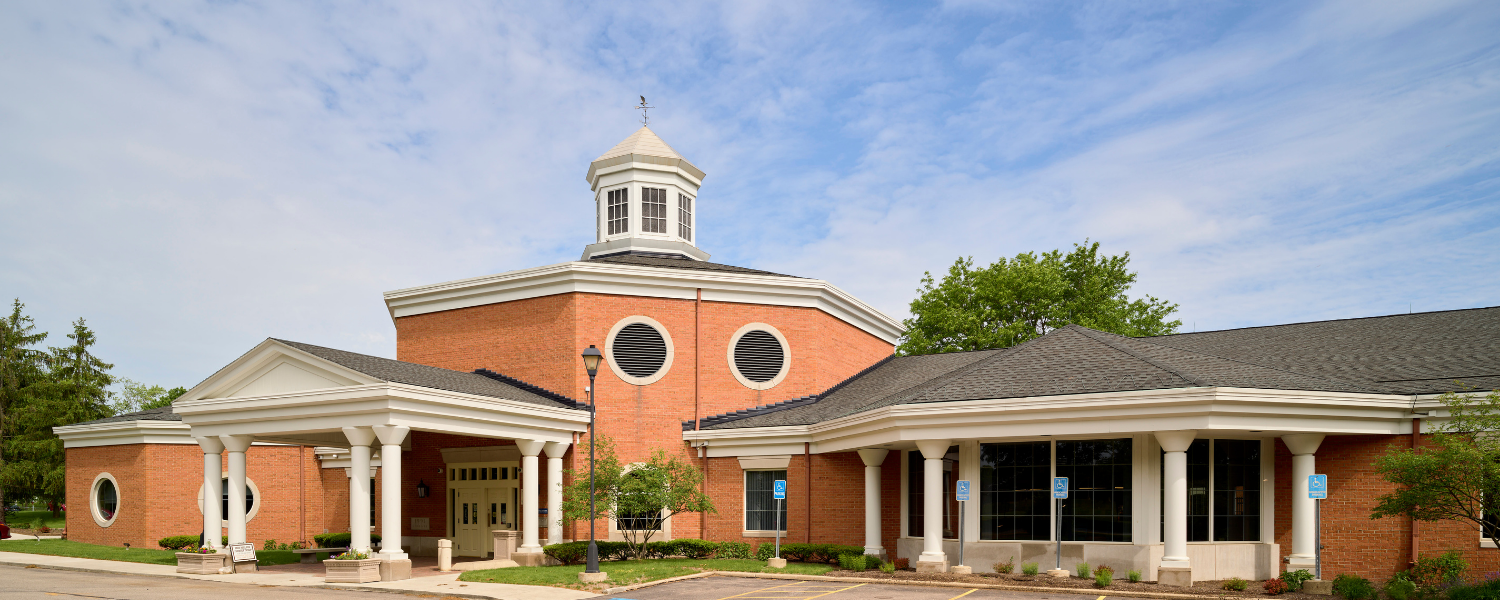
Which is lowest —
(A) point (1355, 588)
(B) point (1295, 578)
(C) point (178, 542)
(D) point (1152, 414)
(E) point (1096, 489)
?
(C) point (178, 542)

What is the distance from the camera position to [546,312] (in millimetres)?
27297

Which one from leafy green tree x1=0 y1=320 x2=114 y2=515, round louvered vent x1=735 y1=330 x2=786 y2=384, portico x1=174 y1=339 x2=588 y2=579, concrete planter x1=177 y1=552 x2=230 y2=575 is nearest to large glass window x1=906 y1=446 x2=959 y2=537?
round louvered vent x1=735 y1=330 x2=786 y2=384

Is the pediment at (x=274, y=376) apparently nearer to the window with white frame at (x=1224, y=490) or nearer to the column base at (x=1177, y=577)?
the column base at (x=1177, y=577)

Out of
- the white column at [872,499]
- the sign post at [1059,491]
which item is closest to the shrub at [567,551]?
the white column at [872,499]

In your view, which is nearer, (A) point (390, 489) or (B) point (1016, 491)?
(B) point (1016, 491)

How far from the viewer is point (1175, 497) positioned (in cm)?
1839

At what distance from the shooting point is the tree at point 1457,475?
15.6 m

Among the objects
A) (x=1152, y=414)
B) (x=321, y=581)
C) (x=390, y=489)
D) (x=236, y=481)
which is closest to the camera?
(x=1152, y=414)

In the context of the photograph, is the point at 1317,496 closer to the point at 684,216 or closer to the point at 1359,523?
the point at 1359,523

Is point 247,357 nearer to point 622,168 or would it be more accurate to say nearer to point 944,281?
point 622,168

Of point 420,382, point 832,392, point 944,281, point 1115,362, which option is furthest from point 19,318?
point 1115,362

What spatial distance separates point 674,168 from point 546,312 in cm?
995

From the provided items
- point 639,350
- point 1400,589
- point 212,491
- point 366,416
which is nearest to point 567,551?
point 639,350

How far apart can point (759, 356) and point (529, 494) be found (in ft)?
25.7
